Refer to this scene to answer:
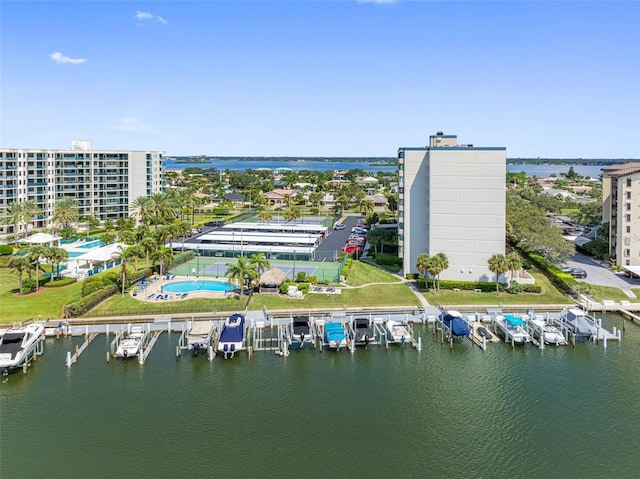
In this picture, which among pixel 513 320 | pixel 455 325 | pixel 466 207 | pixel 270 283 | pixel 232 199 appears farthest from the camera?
pixel 232 199

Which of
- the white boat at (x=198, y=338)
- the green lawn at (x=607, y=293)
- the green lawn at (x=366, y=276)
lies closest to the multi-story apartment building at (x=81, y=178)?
the green lawn at (x=366, y=276)

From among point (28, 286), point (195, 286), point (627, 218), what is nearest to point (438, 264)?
point (195, 286)

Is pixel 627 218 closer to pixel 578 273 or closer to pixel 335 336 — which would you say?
pixel 578 273

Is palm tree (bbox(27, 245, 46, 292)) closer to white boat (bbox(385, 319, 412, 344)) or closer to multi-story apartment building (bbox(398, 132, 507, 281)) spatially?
white boat (bbox(385, 319, 412, 344))

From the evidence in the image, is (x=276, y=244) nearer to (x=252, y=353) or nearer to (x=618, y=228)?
(x=252, y=353)

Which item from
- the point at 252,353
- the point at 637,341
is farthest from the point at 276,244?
the point at 637,341

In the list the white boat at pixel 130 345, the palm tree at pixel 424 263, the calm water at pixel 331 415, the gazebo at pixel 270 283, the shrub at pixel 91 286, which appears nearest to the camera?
the calm water at pixel 331 415

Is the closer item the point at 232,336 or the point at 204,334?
the point at 204,334

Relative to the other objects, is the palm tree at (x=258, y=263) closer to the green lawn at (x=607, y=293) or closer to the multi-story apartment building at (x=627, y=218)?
the green lawn at (x=607, y=293)
